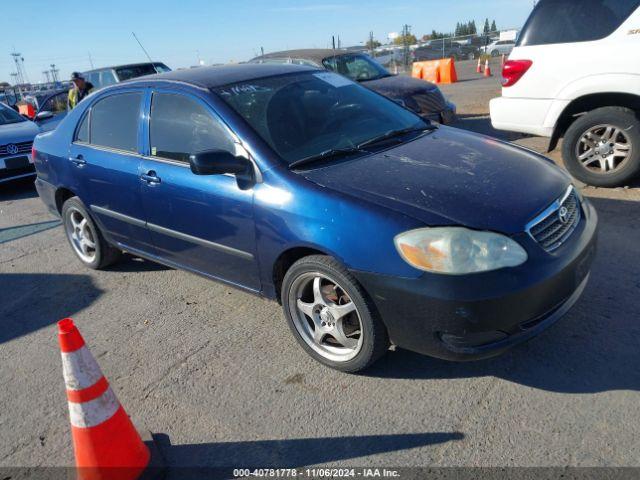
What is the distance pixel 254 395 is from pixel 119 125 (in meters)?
2.56

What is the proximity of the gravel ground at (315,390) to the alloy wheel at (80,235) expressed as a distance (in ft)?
2.83

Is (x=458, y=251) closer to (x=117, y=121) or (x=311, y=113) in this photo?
(x=311, y=113)

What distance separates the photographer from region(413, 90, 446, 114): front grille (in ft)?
27.9

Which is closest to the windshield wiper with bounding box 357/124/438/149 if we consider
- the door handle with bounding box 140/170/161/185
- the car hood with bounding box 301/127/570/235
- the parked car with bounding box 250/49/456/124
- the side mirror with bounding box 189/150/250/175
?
the car hood with bounding box 301/127/570/235

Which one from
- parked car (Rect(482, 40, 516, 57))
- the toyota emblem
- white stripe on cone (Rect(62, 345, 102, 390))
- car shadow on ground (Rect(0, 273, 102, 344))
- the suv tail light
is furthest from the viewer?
parked car (Rect(482, 40, 516, 57))

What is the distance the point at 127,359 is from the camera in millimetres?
3508

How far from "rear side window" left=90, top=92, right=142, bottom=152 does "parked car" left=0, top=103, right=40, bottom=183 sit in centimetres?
501

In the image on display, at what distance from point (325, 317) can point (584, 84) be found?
4.05 m

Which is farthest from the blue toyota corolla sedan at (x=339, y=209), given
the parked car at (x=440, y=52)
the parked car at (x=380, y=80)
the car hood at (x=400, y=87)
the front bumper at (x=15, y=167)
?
the parked car at (x=440, y=52)

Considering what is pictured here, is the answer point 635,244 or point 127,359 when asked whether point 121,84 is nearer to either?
point 127,359

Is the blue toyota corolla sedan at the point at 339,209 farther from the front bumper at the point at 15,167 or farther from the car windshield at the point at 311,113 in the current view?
the front bumper at the point at 15,167

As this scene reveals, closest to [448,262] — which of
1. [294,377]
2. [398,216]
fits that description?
[398,216]

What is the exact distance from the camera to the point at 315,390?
9.73ft

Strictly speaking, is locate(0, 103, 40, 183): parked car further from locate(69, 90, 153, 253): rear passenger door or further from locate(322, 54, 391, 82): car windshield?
locate(322, 54, 391, 82): car windshield
